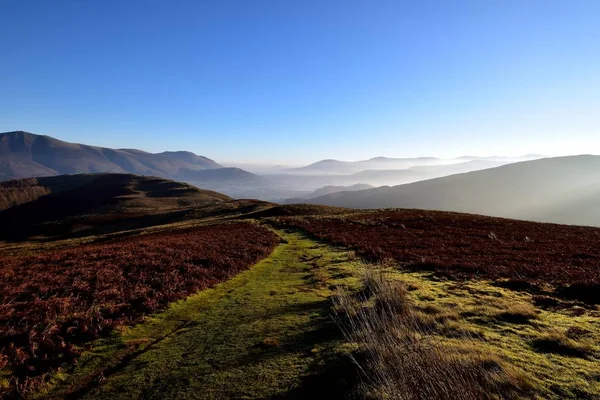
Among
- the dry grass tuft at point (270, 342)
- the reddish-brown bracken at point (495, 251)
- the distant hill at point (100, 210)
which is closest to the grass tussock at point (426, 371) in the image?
the dry grass tuft at point (270, 342)

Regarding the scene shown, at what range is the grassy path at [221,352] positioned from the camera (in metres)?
7.03

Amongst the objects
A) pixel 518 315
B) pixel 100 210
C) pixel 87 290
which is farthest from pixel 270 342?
pixel 100 210

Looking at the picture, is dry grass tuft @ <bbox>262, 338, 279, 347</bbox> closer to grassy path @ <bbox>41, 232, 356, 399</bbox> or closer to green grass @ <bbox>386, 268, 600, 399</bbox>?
grassy path @ <bbox>41, 232, 356, 399</bbox>

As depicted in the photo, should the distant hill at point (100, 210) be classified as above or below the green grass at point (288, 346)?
below

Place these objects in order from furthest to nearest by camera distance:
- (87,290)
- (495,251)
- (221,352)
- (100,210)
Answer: (100,210), (495,251), (87,290), (221,352)

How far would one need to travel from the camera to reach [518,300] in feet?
40.8

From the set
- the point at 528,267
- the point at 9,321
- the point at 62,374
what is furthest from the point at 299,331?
the point at 528,267

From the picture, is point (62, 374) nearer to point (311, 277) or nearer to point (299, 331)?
point (299, 331)

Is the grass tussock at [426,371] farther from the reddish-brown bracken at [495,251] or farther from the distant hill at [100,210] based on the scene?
the distant hill at [100,210]

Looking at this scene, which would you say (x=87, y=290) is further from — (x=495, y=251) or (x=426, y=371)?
(x=495, y=251)

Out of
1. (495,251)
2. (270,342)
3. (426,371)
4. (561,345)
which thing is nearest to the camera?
(426,371)

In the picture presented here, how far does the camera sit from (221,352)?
8.66 meters

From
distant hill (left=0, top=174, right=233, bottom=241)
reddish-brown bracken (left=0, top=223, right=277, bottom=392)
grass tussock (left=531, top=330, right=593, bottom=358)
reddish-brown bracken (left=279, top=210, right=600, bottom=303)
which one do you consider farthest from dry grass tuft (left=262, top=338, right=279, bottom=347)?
distant hill (left=0, top=174, right=233, bottom=241)

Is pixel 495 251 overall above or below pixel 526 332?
below
